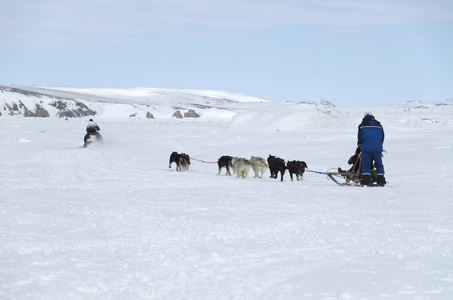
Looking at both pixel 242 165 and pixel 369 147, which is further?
pixel 242 165

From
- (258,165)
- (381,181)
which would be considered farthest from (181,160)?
(381,181)

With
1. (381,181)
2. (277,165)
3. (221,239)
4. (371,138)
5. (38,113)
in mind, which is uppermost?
(38,113)

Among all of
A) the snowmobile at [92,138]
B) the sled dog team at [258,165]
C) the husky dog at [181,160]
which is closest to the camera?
the sled dog team at [258,165]

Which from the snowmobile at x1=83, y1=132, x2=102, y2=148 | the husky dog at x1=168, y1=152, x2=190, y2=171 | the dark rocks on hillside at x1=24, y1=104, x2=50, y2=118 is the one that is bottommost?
the husky dog at x1=168, y1=152, x2=190, y2=171

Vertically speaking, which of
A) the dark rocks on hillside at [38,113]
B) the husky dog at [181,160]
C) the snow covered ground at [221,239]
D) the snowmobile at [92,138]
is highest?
the dark rocks on hillside at [38,113]

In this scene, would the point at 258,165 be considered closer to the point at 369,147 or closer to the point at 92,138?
the point at 369,147

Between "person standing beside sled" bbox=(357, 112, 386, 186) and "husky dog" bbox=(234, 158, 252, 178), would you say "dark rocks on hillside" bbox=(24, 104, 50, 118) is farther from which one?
"person standing beside sled" bbox=(357, 112, 386, 186)

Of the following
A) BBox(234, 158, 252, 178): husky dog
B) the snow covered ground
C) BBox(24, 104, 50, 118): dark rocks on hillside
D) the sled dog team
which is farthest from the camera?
BBox(24, 104, 50, 118): dark rocks on hillside

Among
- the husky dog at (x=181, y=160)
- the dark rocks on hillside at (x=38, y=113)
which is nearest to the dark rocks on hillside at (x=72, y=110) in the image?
the dark rocks on hillside at (x=38, y=113)

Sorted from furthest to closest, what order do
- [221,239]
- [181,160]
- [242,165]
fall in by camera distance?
[181,160]
[242,165]
[221,239]

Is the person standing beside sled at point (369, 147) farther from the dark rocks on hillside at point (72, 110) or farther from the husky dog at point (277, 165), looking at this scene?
the dark rocks on hillside at point (72, 110)

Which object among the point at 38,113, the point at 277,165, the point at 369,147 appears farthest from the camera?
the point at 38,113

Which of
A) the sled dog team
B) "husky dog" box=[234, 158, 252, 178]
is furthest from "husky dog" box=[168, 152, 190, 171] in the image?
"husky dog" box=[234, 158, 252, 178]

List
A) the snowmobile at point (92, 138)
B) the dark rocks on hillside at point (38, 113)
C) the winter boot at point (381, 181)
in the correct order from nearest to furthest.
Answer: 1. the winter boot at point (381, 181)
2. the snowmobile at point (92, 138)
3. the dark rocks on hillside at point (38, 113)
